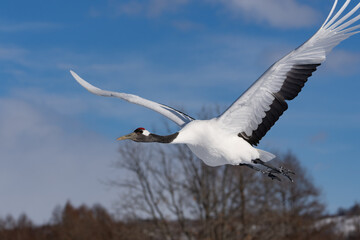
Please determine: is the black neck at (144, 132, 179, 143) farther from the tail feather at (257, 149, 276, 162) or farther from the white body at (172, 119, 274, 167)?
the tail feather at (257, 149, 276, 162)

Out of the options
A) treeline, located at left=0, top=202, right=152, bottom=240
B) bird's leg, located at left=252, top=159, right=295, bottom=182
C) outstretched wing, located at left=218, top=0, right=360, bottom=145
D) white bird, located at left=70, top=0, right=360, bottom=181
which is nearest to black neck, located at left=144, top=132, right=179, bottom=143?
white bird, located at left=70, top=0, right=360, bottom=181

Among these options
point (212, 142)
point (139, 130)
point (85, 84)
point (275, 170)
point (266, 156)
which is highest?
point (85, 84)

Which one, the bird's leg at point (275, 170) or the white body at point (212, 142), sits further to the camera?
the bird's leg at point (275, 170)

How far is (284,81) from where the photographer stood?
6.77 metres

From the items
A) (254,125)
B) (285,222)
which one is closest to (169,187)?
(285,222)

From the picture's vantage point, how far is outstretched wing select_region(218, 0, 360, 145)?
6625 millimetres

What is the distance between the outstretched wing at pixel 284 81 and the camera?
662 cm


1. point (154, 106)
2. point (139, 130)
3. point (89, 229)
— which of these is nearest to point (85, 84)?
point (154, 106)

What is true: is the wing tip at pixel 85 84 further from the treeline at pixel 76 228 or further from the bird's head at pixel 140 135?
the treeline at pixel 76 228

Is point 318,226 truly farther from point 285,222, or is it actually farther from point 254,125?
point 254,125

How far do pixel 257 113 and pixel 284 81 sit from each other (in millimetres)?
545

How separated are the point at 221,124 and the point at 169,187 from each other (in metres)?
19.0

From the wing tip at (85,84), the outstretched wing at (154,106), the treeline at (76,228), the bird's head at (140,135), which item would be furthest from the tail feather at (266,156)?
the treeline at (76,228)

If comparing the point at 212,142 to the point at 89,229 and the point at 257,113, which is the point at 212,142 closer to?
the point at 257,113
